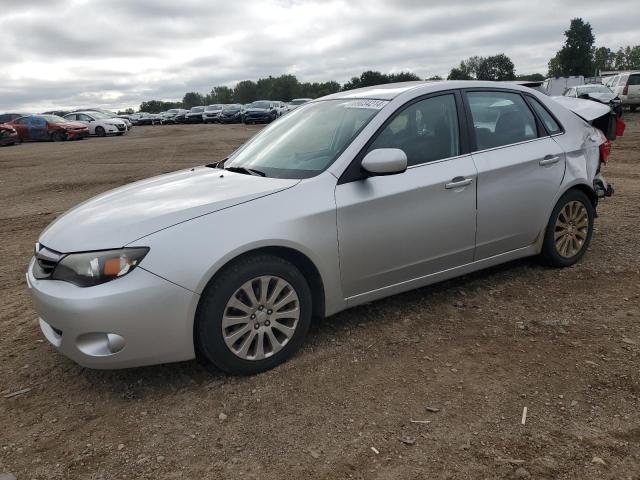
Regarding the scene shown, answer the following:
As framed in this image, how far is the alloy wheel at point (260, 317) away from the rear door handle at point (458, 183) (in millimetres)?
1389

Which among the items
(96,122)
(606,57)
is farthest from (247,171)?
(606,57)

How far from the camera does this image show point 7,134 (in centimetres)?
2578

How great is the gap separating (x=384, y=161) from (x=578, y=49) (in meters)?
97.6

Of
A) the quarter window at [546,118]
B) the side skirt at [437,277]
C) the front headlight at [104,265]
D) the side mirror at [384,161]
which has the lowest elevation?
the side skirt at [437,277]

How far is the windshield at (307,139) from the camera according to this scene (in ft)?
12.2

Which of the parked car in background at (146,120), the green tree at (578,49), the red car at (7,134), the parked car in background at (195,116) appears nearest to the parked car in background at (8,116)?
the red car at (7,134)

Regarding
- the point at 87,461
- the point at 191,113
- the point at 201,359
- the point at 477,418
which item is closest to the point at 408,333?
the point at 477,418

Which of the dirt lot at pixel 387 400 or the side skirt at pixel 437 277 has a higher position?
the side skirt at pixel 437 277

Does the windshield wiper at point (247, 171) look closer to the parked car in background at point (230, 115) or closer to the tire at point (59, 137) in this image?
the tire at point (59, 137)

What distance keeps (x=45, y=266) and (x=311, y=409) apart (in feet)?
5.76

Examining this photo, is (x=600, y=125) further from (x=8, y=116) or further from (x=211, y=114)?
(x=211, y=114)

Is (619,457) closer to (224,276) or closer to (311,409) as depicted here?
(311,409)

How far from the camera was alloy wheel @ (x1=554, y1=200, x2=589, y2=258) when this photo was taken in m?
4.70

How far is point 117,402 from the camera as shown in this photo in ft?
10.2
